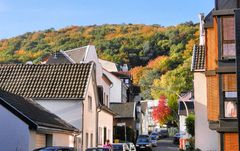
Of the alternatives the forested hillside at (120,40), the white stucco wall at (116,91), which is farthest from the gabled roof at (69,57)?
the forested hillside at (120,40)

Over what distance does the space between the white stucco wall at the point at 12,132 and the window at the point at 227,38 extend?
10.2 m

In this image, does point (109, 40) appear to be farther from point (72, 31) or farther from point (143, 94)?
point (143, 94)

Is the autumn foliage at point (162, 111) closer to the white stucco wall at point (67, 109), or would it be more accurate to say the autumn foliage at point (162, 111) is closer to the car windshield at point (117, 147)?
the car windshield at point (117, 147)

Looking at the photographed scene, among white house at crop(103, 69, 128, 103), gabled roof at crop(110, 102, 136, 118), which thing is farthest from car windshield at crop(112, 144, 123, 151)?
white house at crop(103, 69, 128, 103)

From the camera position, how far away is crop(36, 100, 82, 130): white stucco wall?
33.9 m

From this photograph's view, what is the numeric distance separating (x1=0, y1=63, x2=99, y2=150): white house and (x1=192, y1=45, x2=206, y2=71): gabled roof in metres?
7.36

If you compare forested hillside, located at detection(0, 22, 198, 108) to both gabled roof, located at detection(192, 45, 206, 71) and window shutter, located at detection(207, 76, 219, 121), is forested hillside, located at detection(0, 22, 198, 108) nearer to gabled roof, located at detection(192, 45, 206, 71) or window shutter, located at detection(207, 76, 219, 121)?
gabled roof, located at detection(192, 45, 206, 71)

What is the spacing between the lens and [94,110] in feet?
127

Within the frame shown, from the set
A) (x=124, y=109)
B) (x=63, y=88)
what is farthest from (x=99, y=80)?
(x=124, y=109)

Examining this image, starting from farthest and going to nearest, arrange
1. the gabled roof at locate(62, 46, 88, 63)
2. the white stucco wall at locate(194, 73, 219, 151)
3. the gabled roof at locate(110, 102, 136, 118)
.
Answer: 1. the gabled roof at locate(110, 102, 136, 118)
2. the gabled roof at locate(62, 46, 88, 63)
3. the white stucco wall at locate(194, 73, 219, 151)

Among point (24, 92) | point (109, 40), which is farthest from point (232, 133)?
point (109, 40)

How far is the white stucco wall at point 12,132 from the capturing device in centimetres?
2389

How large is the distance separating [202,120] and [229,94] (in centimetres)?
1258

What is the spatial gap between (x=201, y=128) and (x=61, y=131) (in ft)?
40.1
